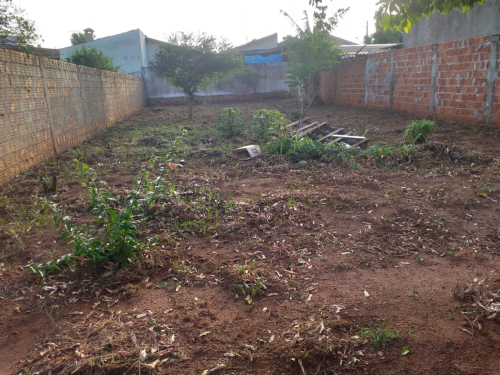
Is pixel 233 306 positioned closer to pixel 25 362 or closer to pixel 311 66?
pixel 25 362

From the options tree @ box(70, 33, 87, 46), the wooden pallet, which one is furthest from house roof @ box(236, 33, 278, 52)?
the wooden pallet

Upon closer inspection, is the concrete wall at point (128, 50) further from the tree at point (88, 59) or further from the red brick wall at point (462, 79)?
the red brick wall at point (462, 79)

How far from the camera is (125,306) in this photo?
2676mm

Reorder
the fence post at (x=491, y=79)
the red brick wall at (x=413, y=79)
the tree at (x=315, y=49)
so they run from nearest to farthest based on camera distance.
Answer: the fence post at (x=491, y=79), the red brick wall at (x=413, y=79), the tree at (x=315, y=49)

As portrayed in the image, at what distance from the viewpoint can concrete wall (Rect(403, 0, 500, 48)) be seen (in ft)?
34.2

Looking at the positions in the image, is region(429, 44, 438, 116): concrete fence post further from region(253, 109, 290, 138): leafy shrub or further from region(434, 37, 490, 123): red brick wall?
region(253, 109, 290, 138): leafy shrub

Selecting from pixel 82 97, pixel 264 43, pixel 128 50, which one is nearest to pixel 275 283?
pixel 82 97

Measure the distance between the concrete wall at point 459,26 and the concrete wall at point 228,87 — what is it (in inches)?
365

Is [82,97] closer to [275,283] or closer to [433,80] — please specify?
[275,283]

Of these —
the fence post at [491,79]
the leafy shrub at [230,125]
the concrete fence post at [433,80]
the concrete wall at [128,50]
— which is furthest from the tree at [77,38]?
the fence post at [491,79]

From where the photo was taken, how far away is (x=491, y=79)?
310 inches

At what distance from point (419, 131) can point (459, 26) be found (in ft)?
22.3

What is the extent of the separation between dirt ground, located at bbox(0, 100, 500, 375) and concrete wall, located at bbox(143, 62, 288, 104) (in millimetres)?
17993

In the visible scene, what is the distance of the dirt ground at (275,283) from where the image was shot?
211 cm
